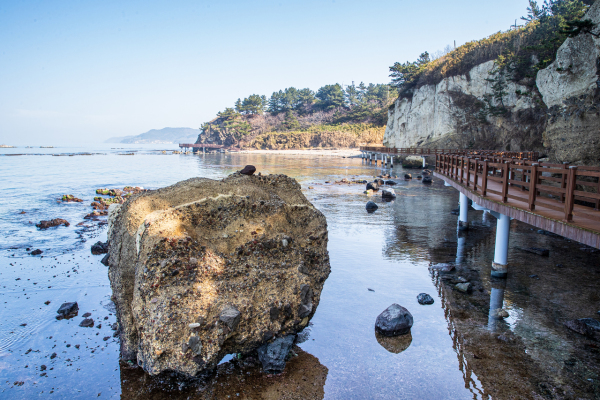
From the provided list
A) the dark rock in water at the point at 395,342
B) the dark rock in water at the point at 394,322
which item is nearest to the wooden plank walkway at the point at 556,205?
the dark rock in water at the point at 394,322

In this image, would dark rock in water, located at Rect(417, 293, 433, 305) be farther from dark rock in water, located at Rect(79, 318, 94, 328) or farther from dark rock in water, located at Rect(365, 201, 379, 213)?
dark rock in water, located at Rect(365, 201, 379, 213)

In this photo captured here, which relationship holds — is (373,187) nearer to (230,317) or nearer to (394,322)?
(394,322)

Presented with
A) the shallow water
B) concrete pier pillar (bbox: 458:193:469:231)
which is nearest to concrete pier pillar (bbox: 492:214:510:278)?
the shallow water

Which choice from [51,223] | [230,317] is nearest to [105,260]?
[230,317]

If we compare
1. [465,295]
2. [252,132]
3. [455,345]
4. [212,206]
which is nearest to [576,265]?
[465,295]

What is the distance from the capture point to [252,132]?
399ft

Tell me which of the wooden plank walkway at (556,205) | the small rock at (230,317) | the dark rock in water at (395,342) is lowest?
the dark rock in water at (395,342)

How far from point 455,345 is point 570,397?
188 centimetres

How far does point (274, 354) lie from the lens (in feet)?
19.8

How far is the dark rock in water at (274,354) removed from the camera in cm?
597

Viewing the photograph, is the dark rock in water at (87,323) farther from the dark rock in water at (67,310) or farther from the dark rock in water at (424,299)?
the dark rock in water at (424,299)

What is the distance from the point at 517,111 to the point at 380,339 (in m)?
38.4

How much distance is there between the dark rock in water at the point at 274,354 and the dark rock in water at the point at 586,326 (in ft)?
18.1

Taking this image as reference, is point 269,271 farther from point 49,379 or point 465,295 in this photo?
point 465,295
